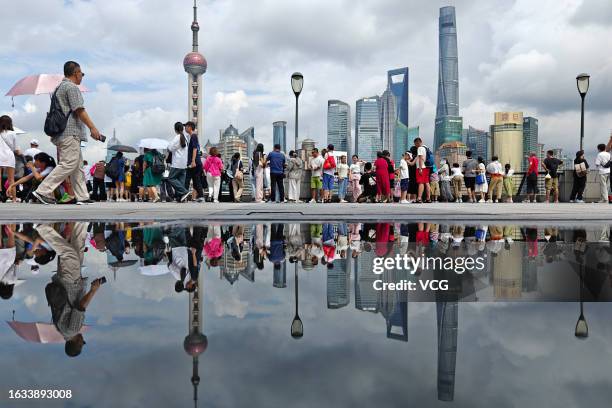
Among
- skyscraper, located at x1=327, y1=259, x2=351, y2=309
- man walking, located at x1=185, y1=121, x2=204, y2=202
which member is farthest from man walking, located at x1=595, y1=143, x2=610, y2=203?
skyscraper, located at x1=327, y1=259, x2=351, y2=309

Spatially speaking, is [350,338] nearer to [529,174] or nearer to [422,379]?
[422,379]

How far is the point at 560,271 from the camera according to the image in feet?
7.38

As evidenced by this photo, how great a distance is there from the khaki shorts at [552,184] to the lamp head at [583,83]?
12.0 feet

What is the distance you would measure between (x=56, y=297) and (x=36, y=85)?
12933 millimetres

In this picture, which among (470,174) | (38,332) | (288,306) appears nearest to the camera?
(38,332)

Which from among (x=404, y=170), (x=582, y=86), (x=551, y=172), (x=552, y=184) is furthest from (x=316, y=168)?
(x=582, y=86)


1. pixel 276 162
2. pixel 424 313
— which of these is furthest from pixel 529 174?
pixel 424 313

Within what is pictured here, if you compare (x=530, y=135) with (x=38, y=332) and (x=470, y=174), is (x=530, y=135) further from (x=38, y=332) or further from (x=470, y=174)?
(x=38, y=332)

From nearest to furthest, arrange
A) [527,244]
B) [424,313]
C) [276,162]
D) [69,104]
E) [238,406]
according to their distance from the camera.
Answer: [238,406]
[424,313]
[527,244]
[69,104]
[276,162]

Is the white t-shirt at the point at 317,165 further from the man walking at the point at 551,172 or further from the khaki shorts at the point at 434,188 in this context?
the man walking at the point at 551,172

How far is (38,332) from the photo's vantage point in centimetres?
120

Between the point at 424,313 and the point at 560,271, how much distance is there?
1.17 metres

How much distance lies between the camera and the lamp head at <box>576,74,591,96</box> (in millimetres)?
18812

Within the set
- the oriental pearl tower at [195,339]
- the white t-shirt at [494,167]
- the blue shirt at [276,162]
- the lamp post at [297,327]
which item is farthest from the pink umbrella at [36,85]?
the lamp post at [297,327]
